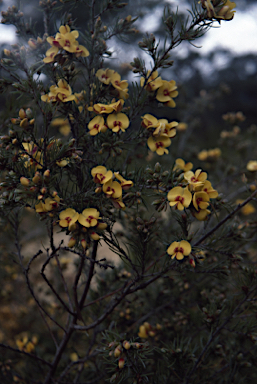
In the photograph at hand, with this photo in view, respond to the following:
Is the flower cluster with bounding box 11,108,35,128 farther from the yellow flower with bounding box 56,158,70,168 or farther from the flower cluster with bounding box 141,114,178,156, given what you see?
the flower cluster with bounding box 141,114,178,156

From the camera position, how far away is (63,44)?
658mm

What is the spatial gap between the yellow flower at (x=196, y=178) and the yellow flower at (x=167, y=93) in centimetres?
20

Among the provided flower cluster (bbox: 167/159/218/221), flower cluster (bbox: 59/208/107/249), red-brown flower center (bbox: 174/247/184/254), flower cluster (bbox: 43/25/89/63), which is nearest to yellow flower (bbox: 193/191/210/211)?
flower cluster (bbox: 167/159/218/221)

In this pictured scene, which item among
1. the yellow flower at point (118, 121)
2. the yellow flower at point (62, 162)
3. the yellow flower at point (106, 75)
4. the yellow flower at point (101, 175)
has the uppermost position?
the yellow flower at point (106, 75)

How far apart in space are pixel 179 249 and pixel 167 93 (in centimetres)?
42

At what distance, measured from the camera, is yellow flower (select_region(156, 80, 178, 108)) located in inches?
28.4

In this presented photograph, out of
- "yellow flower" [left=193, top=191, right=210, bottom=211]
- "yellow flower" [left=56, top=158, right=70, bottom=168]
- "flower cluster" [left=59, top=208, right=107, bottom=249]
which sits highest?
"yellow flower" [left=56, top=158, right=70, bottom=168]

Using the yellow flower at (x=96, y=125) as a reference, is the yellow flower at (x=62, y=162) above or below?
below

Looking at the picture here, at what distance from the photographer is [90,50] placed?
75cm

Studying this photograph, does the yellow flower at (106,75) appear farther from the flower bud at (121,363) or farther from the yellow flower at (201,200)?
the flower bud at (121,363)

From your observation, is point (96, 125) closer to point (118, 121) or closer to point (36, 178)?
point (118, 121)

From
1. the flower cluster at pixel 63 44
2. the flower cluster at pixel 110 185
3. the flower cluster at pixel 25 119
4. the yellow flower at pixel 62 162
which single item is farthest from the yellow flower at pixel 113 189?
the flower cluster at pixel 63 44

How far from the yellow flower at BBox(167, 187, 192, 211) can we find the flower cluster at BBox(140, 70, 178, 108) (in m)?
0.25

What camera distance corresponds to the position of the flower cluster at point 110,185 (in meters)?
0.60
